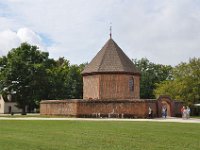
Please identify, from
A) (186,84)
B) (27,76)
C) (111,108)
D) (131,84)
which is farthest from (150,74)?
(111,108)

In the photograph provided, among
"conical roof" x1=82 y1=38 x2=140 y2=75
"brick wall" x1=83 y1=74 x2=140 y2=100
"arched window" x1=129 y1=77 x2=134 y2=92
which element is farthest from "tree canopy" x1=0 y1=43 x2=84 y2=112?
"arched window" x1=129 y1=77 x2=134 y2=92

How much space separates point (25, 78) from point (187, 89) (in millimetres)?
27841

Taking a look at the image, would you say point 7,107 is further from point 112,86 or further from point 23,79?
point 112,86

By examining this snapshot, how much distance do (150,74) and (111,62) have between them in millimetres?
52771

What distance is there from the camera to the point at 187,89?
240 ft

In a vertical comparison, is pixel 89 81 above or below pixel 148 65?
below

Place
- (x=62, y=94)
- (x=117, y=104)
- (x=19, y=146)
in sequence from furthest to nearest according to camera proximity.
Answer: (x=62, y=94) → (x=117, y=104) → (x=19, y=146)

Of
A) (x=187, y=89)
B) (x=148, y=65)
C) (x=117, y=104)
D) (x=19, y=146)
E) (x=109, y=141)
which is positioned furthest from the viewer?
(x=148, y=65)

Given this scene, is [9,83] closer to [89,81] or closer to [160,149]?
[89,81]

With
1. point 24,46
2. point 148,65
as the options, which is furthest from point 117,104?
point 148,65

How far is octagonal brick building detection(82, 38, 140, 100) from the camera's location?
5578 cm

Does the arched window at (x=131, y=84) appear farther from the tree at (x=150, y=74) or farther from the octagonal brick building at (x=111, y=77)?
the tree at (x=150, y=74)

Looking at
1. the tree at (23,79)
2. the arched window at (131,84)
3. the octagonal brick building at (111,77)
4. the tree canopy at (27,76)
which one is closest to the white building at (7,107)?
the tree canopy at (27,76)

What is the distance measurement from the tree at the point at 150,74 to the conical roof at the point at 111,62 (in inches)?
1673
